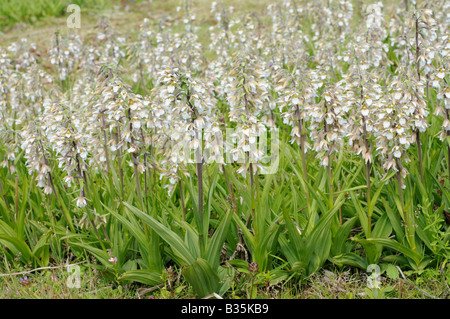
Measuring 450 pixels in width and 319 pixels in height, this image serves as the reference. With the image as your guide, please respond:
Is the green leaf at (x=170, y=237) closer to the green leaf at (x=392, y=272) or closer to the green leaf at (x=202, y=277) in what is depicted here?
the green leaf at (x=202, y=277)

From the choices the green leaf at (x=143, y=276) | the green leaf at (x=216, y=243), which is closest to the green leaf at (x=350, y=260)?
the green leaf at (x=216, y=243)

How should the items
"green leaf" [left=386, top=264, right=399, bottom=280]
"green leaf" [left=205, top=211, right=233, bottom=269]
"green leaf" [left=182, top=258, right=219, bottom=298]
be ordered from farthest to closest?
1. "green leaf" [left=386, top=264, right=399, bottom=280]
2. "green leaf" [left=205, top=211, right=233, bottom=269]
3. "green leaf" [left=182, top=258, right=219, bottom=298]

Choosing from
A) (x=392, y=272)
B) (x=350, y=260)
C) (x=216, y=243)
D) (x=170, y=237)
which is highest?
(x=170, y=237)

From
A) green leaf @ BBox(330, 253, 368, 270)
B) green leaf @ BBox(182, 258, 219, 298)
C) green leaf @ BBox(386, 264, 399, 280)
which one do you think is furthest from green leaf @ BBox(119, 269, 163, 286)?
green leaf @ BBox(386, 264, 399, 280)

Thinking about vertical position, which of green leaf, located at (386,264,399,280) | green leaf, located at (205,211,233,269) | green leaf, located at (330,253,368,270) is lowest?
green leaf, located at (386,264,399,280)

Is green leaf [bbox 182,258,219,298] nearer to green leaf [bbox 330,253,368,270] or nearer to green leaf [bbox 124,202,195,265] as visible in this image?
green leaf [bbox 124,202,195,265]

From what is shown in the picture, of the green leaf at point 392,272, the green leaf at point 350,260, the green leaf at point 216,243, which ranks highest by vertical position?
the green leaf at point 216,243

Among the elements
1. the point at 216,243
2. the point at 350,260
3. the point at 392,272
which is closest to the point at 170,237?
the point at 216,243

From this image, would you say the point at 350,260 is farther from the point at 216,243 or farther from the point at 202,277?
the point at 202,277

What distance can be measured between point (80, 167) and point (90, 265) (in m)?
0.84

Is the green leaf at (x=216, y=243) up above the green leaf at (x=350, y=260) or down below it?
above

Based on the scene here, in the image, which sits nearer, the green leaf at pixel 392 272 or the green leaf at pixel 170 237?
the green leaf at pixel 170 237

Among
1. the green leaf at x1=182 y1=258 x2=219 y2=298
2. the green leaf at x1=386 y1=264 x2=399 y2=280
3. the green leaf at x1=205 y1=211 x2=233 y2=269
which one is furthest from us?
the green leaf at x1=386 y1=264 x2=399 y2=280
